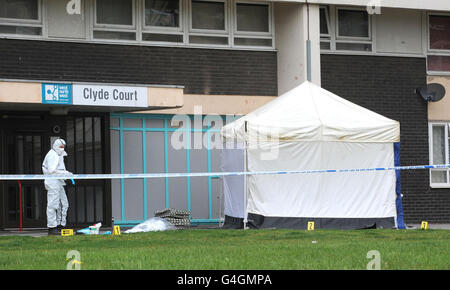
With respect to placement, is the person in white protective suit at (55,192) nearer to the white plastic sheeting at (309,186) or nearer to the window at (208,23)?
the white plastic sheeting at (309,186)

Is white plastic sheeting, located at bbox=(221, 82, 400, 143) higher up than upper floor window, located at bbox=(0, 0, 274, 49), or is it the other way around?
upper floor window, located at bbox=(0, 0, 274, 49)

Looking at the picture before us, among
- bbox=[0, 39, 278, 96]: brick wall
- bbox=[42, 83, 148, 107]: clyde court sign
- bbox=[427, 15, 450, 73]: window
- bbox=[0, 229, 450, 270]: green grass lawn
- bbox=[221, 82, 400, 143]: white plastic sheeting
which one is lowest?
bbox=[0, 229, 450, 270]: green grass lawn

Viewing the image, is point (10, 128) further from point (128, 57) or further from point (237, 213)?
point (237, 213)

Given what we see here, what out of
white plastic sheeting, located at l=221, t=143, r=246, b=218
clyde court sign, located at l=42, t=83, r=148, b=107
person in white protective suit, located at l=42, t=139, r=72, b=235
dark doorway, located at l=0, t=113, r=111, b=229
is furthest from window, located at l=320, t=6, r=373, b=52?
person in white protective suit, located at l=42, t=139, r=72, b=235

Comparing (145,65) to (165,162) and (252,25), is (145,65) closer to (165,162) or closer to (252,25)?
(165,162)

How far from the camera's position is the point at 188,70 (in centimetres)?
2175

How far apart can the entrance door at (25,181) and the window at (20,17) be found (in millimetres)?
2396

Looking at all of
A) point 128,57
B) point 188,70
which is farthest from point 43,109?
point 188,70

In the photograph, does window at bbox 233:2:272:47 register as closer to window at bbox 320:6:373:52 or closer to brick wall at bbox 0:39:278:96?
brick wall at bbox 0:39:278:96

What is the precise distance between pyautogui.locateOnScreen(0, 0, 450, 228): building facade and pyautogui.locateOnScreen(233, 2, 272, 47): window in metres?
0.03

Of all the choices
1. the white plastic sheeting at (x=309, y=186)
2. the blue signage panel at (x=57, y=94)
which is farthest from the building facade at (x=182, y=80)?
the white plastic sheeting at (x=309, y=186)

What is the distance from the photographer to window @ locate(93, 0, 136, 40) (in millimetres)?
20938
